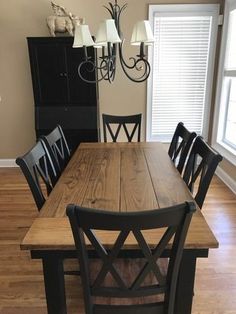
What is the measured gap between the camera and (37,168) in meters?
1.65

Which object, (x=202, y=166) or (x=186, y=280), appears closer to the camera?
(x=186, y=280)

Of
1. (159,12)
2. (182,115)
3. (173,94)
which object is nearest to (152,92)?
(173,94)

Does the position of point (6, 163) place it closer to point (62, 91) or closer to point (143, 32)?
point (62, 91)

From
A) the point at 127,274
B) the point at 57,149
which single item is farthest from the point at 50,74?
the point at 127,274

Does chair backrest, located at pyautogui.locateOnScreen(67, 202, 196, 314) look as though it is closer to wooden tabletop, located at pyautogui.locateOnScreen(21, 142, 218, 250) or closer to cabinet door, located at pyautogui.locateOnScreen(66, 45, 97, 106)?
wooden tabletop, located at pyautogui.locateOnScreen(21, 142, 218, 250)

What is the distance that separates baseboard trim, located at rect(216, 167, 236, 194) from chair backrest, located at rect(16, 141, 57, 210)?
232cm

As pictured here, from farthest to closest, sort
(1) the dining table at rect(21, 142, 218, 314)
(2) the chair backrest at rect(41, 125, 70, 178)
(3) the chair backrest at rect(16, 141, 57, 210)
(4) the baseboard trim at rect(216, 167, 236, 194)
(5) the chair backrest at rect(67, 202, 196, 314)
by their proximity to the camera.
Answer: (4) the baseboard trim at rect(216, 167, 236, 194) < (2) the chair backrest at rect(41, 125, 70, 178) < (3) the chair backrest at rect(16, 141, 57, 210) < (1) the dining table at rect(21, 142, 218, 314) < (5) the chair backrest at rect(67, 202, 196, 314)

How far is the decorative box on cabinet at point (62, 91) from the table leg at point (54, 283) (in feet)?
8.67

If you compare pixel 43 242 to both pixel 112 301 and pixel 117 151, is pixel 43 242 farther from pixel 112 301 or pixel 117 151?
pixel 117 151

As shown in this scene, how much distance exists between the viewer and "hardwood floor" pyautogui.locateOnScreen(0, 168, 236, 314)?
169 centimetres

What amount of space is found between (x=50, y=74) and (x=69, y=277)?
261cm

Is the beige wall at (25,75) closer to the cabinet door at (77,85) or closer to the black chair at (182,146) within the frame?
the cabinet door at (77,85)

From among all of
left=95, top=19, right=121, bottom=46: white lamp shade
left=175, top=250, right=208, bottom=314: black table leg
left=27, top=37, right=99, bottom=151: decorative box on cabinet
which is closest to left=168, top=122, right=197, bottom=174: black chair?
left=95, top=19, right=121, bottom=46: white lamp shade

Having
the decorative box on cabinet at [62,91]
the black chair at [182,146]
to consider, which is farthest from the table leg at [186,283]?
the decorative box on cabinet at [62,91]
